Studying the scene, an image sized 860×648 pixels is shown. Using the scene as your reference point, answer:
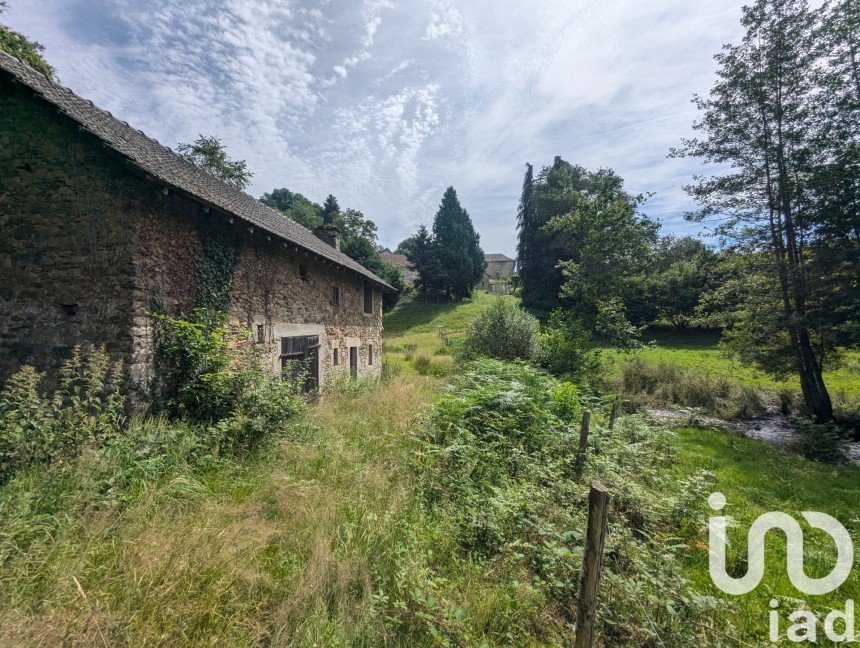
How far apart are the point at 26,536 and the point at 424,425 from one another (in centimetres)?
446

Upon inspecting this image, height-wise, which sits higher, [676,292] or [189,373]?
[676,292]

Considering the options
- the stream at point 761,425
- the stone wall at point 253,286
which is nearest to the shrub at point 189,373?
the stone wall at point 253,286

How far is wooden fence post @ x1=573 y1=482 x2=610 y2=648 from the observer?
1914 millimetres

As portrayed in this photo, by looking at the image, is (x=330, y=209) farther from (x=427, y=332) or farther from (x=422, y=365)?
(x=422, y=365)

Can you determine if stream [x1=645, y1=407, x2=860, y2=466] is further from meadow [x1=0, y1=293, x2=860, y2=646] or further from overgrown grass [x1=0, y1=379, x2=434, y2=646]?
overgrown grass [x1=0, y1=379, x2=434, y2=646]

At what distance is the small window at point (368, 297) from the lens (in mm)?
14078

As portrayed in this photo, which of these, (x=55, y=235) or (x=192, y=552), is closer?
(x=192, y=552)

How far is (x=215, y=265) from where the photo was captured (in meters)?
6.49

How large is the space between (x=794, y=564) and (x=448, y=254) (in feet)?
116

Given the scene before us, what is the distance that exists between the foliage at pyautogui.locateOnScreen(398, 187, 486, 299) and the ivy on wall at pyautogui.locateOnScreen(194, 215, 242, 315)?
30548mm

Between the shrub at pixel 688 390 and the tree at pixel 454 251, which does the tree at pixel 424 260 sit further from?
the shrub at pixel 688 390

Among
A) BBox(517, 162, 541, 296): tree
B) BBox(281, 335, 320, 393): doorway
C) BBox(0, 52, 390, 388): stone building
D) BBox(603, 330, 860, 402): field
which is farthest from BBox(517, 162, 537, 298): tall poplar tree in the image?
BBox(0, 52, 390, 388): stone building

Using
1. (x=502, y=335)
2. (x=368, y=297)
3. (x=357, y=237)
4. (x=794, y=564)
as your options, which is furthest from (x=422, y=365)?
(x=357, y=237)

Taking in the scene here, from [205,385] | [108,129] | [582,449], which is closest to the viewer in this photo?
[582,449]
